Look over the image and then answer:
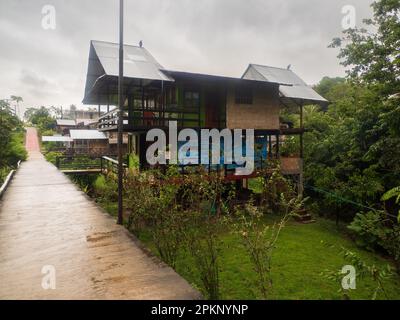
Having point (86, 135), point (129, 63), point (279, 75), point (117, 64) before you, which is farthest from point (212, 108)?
point (86, 135)

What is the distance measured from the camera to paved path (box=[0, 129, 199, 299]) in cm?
446

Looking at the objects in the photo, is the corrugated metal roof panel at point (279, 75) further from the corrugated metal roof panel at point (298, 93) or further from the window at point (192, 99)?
the window at point (192, 99)

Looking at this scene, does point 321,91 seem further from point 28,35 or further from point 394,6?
point 28,35

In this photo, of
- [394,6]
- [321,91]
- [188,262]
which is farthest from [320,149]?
[321,91]

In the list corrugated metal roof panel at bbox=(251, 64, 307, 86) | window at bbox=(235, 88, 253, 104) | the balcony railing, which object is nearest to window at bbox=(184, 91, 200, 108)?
the balcony railing

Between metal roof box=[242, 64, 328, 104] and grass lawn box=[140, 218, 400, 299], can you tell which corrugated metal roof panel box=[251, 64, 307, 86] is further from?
grass lawn box=[140, 218, 400, 299]

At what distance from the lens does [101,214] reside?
930cm

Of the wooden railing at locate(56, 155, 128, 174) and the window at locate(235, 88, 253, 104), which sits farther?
the wooden railing at locate(56, 155, 128, 174)

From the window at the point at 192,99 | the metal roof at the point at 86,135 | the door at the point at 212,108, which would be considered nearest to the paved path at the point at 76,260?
the window at the point at 192,99

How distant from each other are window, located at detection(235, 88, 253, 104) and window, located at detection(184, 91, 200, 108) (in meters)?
2.20

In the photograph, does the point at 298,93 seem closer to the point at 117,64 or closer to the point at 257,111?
the point at 257,111

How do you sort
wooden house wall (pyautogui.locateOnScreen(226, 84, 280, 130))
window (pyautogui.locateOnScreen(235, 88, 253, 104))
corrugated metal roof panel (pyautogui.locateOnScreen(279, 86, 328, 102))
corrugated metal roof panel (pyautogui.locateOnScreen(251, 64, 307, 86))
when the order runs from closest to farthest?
wooden house wall (pyautogui.locateOnScreen(226, 84, 280, 130))
window (pyautogui.locateOnScreen(235, 88, 253, 104))
corrugated metal roof panel (pyautogui.locateOnScreen(279, 86, 328, 102))
corrugated metal roof panel (pyautogui.locateOnScreen(251, 64, 307, 86))

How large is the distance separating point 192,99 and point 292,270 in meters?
10.1
